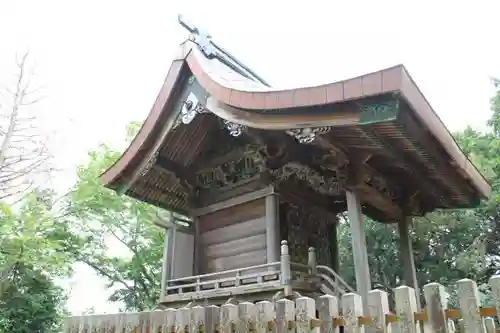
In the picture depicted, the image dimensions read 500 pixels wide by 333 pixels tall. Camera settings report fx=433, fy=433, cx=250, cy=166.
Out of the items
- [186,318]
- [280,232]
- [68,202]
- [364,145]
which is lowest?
[186,318]

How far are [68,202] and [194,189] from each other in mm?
7164

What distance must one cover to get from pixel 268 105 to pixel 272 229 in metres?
2.44

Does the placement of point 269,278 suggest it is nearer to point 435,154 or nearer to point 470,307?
point 435,154

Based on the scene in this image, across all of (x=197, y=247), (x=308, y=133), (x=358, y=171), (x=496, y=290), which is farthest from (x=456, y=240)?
(x=496, y=290)

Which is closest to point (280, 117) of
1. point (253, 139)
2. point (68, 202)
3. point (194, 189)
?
point (253, 139)

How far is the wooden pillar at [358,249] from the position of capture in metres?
6.05

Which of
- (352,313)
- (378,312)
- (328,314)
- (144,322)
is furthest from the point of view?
(144,322)

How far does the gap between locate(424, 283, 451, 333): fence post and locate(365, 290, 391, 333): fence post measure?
29cm

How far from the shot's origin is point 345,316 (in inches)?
128

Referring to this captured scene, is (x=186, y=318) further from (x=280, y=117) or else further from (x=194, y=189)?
(x=194, y=189)

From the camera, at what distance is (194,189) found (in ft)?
28.9

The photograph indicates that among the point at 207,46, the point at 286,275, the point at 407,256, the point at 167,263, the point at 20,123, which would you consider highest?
the point at 20,123

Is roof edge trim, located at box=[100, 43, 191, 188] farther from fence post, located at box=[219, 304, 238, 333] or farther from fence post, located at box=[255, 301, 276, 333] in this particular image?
fence post, located at box=[255, 301, 276, 333]

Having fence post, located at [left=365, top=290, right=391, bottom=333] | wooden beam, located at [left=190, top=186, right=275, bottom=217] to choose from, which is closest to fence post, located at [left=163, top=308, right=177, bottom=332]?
fence post, located at [left=365, top=290, right=391, bottom=333]
